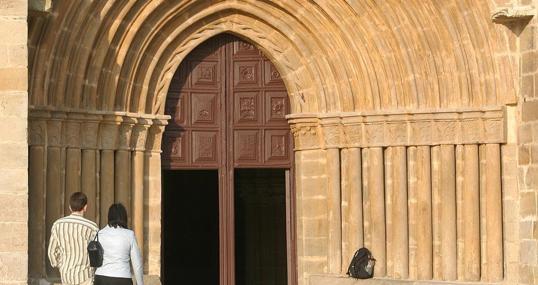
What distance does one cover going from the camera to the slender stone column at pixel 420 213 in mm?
18484

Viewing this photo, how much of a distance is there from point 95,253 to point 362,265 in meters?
5.66

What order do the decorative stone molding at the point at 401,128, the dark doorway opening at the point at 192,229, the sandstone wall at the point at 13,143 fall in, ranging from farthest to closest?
the dark doorway opening at the point at 192,229 → the decorative stone molding at the point at 401,128 → the sandstone wall at the point at 13,143

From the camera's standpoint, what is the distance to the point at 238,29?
1939cm

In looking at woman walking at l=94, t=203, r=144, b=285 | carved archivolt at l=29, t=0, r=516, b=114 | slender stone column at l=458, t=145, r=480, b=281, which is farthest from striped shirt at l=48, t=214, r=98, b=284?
slender stone column at l=458, t=145, r=480, b=281

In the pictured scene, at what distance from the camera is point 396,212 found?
18.6 metres

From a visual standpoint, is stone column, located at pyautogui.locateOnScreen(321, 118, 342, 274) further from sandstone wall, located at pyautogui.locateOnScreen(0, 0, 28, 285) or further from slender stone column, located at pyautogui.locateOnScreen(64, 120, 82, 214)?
sandstone wall, located at pyautogui.locateOnScreen(0, 0, 28, 285)

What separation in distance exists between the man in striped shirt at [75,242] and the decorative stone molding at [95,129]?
3535 mm

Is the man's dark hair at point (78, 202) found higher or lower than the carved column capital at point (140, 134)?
lower

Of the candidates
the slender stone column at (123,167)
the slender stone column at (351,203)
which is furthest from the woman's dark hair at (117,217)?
the slender stone column at (351,203)

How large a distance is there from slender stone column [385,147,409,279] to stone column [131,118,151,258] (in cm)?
306

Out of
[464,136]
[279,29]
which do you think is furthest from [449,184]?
[279,29]

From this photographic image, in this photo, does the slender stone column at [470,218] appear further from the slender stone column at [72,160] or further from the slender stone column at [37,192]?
the slender stone column at [37,192]

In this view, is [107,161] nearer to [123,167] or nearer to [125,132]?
[123,167]

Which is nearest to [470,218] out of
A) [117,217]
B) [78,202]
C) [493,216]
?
[493,216]
